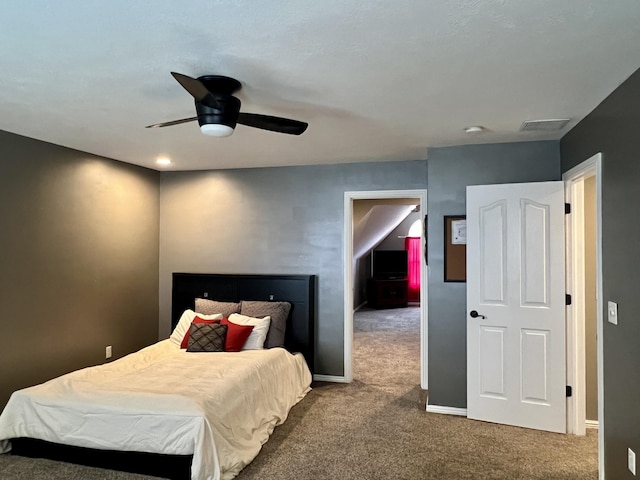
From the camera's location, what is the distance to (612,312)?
251 cm

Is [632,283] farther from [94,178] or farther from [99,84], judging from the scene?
[94,178]

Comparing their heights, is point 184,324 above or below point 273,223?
below

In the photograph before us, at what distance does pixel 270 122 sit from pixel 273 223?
2.64m

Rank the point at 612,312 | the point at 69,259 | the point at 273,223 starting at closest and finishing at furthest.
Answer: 1. the point at 612,312
2. the point at 69,259
3. the point at 273,223

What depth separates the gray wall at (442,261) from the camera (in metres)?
3.83

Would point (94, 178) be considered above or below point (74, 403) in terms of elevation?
above

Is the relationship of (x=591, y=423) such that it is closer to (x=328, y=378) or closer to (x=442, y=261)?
(x=442, y=261)

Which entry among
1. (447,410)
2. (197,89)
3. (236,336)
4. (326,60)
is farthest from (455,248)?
(197,89)

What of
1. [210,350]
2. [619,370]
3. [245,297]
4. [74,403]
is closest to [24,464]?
[74,403]

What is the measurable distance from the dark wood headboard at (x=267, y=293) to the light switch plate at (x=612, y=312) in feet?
9.29

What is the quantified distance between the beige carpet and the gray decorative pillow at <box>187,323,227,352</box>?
92 centimetres

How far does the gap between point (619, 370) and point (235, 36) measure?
8.45 ft

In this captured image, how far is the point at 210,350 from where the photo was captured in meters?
4.09

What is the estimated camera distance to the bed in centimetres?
276
